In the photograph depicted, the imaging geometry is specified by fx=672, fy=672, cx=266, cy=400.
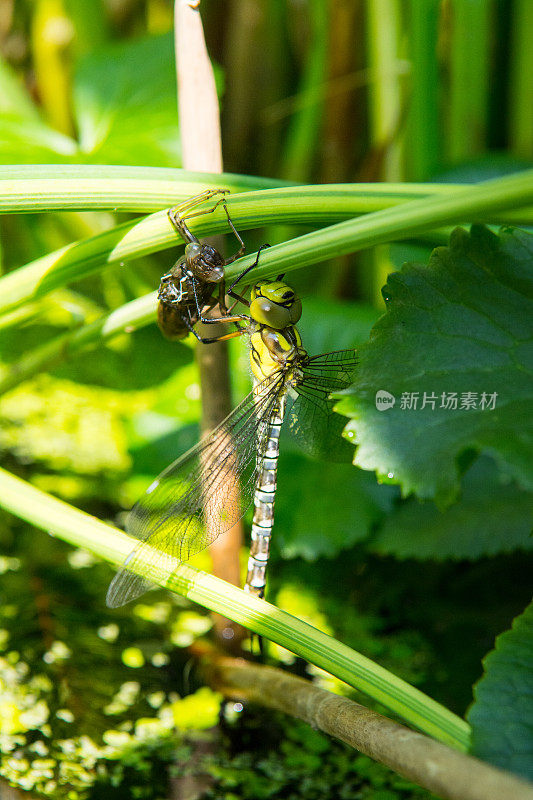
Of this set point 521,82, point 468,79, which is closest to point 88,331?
point 468,79

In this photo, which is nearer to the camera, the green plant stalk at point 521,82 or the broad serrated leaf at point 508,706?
the broad serrated leaf at point 508,706

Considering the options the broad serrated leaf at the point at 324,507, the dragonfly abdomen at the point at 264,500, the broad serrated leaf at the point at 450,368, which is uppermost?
the broad serrated leaf at the point at 450,368

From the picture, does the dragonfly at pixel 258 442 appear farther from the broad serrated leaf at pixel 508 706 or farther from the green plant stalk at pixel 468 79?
the green plant stalk at pixel 468 79

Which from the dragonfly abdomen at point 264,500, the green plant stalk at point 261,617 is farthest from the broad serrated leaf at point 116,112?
the green plant stalk at point 261,617

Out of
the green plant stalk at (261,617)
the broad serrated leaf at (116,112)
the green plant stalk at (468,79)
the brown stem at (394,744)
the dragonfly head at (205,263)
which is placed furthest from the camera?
the green plant stalk at (468,79)

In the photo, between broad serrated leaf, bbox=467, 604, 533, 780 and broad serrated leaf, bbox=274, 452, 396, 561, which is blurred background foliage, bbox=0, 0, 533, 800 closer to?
broad serrated leaf, bbox=274, 452, 396, 561

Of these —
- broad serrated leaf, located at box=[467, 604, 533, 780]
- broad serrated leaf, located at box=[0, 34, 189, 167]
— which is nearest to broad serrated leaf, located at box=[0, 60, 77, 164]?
broad serrated leaf, located at box=[0, 34, 189, 167]

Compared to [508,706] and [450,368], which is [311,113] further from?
[508,706]
